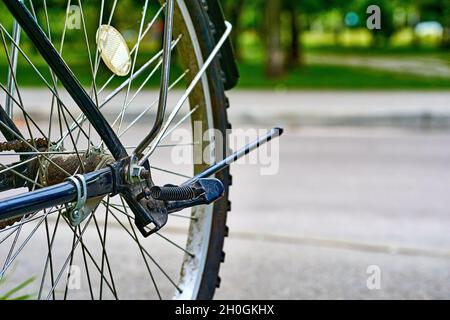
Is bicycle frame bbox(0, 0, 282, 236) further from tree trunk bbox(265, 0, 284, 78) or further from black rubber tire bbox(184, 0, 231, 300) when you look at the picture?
tree trunk bbox(265, 0, 284, 78)

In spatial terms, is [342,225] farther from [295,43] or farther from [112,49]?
[295,43]

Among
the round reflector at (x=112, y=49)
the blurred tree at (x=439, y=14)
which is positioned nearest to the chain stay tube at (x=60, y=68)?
the round reflector at (x=112, y=49)

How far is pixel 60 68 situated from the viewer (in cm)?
216

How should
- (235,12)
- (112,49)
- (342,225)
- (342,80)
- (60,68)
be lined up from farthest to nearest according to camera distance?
(235,12) < (342,80) < (342,225) < (112,49) < (60,68)

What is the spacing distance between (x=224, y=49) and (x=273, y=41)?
14740 mm

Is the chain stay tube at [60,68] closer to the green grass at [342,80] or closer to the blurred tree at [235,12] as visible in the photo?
the green grass at [342,80]

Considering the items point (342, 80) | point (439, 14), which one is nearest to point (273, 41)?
point (342, 80)

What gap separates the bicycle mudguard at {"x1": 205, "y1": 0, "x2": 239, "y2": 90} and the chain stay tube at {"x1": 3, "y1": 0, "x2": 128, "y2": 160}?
79 cm

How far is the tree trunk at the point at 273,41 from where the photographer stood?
17359 millimetres

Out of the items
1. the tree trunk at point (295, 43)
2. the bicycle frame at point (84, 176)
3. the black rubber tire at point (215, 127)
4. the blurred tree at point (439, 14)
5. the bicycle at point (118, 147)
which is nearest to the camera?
the bicycle frame at point (84, 176)

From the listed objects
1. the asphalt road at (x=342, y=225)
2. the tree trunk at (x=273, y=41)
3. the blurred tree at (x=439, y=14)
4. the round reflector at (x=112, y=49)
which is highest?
the round reflector at (x=112, y=49)

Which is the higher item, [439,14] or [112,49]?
[112,49]

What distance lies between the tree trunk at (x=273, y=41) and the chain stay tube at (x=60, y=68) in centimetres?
1514

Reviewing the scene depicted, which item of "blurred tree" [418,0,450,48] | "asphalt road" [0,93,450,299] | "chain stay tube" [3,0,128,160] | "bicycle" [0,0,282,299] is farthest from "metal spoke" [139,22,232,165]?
"blurred tree" [418,0,450,48]
